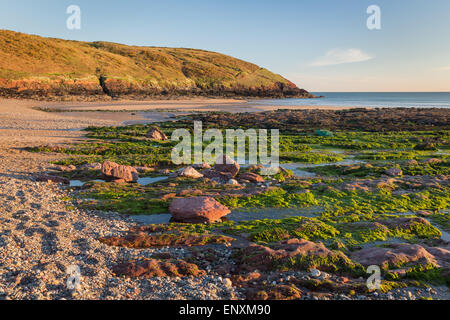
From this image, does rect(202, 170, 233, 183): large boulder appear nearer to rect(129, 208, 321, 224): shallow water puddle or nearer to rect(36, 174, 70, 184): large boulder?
rect(129, 208, 321, 224): shallow water puddle

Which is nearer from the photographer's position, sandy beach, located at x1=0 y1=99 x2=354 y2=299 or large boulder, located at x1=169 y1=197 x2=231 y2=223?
sandy beach, located at x1=0 y1=99 x2=354 y2=299

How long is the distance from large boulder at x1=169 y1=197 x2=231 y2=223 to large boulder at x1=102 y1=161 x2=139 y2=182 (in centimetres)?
511

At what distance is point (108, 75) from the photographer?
317 feet

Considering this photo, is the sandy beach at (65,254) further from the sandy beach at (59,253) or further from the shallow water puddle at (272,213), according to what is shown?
the shallow water puddle at (272,213)

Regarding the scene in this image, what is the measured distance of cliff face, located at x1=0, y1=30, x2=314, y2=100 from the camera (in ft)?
251

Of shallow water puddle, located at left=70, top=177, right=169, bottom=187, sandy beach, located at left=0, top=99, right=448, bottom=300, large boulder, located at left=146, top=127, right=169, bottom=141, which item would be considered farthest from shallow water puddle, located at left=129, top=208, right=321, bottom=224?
large boulder, located at left=146, top=127, right=169, bottom=141

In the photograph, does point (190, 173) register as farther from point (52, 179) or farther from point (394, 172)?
point (394, 172)

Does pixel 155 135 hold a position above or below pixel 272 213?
above

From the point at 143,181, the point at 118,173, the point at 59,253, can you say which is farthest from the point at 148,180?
the point at 59,253

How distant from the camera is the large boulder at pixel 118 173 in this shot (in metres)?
15.0

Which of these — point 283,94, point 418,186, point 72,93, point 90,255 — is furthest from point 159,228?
point 283,94

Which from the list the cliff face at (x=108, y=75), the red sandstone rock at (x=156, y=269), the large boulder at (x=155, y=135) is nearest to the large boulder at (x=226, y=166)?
the red sandstone rock at (x=156, y=269)

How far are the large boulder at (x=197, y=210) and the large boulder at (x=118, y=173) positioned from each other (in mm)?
5106

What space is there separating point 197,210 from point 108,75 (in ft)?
316
